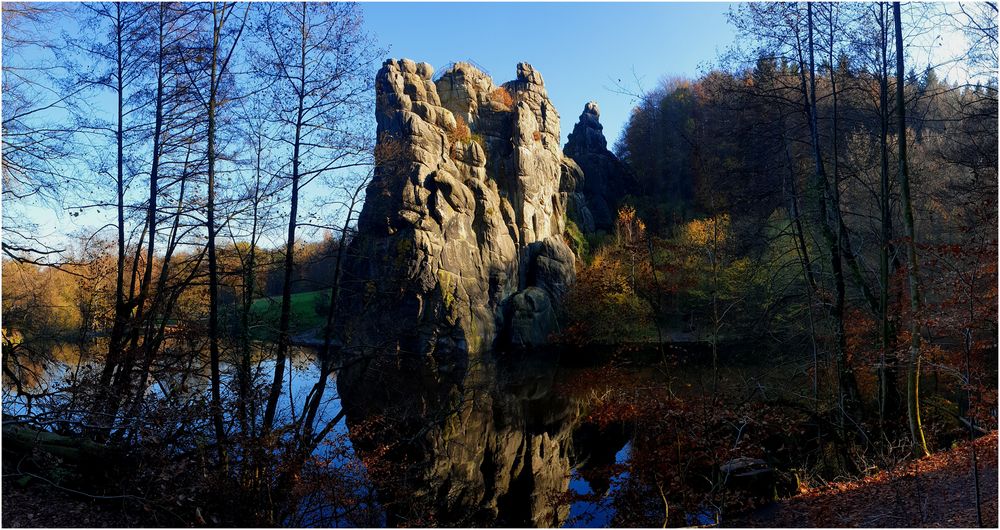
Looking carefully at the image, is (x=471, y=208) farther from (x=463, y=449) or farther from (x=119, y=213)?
(x=119, y=213)

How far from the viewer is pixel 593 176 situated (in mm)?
49812

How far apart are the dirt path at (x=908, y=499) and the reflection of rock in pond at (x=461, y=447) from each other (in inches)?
154

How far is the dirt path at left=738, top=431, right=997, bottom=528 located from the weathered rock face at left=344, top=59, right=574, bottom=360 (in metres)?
20.7

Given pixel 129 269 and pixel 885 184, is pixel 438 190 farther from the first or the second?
pixel 885 184

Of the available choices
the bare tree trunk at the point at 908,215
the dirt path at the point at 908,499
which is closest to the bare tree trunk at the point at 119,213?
the dirt path at the point at 908,499

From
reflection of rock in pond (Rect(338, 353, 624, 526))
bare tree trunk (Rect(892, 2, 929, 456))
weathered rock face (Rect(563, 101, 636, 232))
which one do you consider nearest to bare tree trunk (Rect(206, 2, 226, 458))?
reflection of rock in pond (Rect(338, 353, 624, 526))

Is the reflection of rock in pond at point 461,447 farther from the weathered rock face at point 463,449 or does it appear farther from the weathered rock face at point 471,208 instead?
the weathered rock face at point 471,208

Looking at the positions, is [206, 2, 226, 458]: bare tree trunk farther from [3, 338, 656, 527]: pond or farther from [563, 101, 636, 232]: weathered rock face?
[563, 101, 636, 232]: weathered rock face

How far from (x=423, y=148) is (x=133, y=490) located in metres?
28.6

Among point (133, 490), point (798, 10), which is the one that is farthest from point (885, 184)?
point (133, 490)

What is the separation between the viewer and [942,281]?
25.3 ft

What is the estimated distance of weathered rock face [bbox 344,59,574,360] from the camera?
1244 inches

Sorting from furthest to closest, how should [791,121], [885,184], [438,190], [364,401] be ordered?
[438,190], [364,401], [791,121], [885,184]

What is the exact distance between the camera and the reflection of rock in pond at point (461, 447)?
10.4 meters
